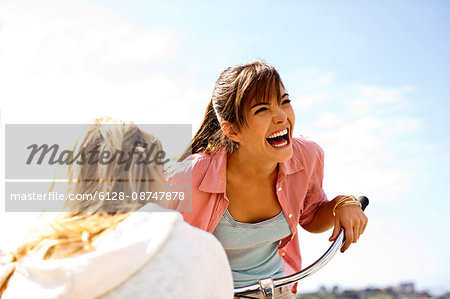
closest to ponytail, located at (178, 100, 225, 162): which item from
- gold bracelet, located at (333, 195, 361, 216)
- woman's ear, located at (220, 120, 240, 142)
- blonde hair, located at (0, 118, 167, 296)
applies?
woman's ear, located at (220, 120, 240, 142)

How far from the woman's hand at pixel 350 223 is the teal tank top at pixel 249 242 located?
1.57 feet

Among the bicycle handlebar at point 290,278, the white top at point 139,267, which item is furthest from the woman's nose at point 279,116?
the white top at point 139,267

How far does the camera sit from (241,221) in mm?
3268

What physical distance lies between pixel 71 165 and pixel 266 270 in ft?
5.45

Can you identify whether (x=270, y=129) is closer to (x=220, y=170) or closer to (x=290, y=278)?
(x=220, y=170)

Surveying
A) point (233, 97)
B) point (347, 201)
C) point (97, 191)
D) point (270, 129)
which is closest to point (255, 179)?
point (270, 129)

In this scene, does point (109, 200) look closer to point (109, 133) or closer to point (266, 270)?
point (109, 133)

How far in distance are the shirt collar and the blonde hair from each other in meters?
1.18

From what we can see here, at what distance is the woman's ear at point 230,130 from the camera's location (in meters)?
3.36

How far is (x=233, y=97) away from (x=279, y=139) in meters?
0.39

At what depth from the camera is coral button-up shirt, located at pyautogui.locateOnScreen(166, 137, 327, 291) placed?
3.15m

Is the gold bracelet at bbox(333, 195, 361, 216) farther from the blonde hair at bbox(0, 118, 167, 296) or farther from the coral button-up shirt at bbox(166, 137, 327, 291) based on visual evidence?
the blonde hair at bbox(0, 118, 167, 296)

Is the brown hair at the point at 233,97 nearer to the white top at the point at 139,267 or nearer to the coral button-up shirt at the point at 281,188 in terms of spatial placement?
the coral button-up shirt at the point at 281,188

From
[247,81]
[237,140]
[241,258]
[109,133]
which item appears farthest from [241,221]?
[109,133]
